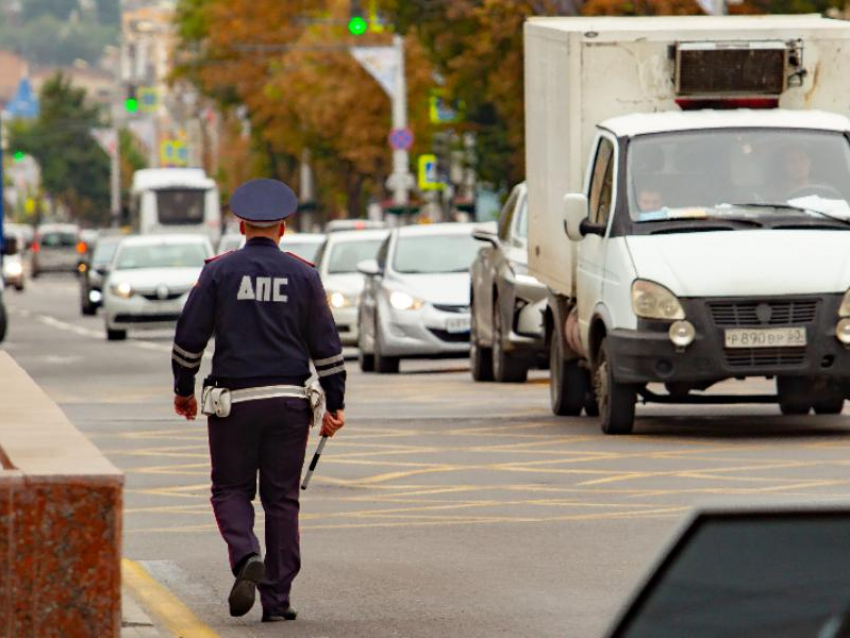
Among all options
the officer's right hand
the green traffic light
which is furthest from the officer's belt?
the green traffic light

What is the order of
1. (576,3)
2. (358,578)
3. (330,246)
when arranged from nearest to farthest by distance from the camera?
(358,578) → (330,246) → (576,3)

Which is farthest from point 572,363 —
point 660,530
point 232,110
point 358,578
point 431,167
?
point 232,110

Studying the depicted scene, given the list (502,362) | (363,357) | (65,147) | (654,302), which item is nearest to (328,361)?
(654,302)

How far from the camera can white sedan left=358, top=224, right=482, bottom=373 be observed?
27.5m

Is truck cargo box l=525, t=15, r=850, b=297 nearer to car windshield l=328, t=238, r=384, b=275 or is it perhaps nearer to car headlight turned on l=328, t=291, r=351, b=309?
car headlight turned on l=328, t=291, r=351, b=309

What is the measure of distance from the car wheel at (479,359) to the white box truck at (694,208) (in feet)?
17.5

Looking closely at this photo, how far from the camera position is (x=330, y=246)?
32.7 m

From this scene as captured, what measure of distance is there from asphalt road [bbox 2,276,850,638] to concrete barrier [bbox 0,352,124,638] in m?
1.37

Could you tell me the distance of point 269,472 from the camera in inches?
381

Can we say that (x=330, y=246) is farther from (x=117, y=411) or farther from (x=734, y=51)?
(x=734, y=51)

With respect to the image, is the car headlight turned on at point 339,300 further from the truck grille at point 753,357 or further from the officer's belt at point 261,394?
the officer's belt at point 261,394

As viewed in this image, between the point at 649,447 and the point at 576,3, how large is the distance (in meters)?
Answer: 26.4

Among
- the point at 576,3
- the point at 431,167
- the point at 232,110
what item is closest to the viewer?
the point at 576,3

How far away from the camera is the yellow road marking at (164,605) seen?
9336mm
